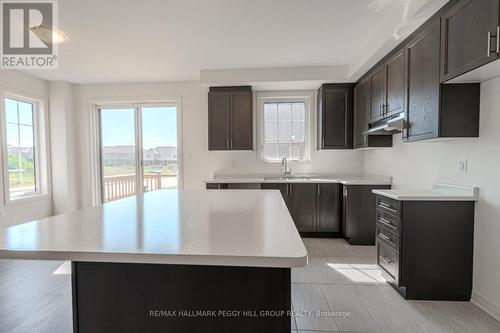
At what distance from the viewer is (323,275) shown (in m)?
2.64

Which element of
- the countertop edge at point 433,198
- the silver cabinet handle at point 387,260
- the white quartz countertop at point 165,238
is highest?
the white quartz countertop at point 165,238

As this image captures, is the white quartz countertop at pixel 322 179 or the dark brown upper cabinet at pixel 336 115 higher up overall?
the dark brown upper cabinet at pixel 336 115

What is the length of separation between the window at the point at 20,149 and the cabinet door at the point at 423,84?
509cm

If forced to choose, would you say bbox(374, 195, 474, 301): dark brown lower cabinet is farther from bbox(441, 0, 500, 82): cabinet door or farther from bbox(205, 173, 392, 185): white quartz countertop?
bbox(205, 173, 392, 185): white quartz countertop

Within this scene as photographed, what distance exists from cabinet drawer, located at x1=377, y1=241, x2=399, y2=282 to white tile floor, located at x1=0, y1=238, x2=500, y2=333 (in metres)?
0.15

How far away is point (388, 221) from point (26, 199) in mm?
4952

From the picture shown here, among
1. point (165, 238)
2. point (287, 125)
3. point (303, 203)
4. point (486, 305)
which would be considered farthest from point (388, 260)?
point (287, 125)

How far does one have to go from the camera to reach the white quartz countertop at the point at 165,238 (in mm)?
822

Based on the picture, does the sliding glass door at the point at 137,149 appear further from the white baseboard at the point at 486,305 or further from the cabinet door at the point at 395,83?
the white baseboard at the point at 486,305

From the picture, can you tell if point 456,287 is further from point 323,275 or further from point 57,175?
point 57,175

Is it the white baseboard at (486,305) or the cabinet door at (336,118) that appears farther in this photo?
the cabinet door at (336,118)

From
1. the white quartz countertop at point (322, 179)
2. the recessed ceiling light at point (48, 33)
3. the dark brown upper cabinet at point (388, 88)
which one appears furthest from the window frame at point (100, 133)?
the dark brown upper cabinet at point (388, 88)

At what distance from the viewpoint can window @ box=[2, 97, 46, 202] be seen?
12.3 feet

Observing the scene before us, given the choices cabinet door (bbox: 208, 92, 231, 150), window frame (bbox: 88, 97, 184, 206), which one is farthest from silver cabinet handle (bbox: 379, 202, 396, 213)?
window frame (bbox: 88, 97, 184, 206)
